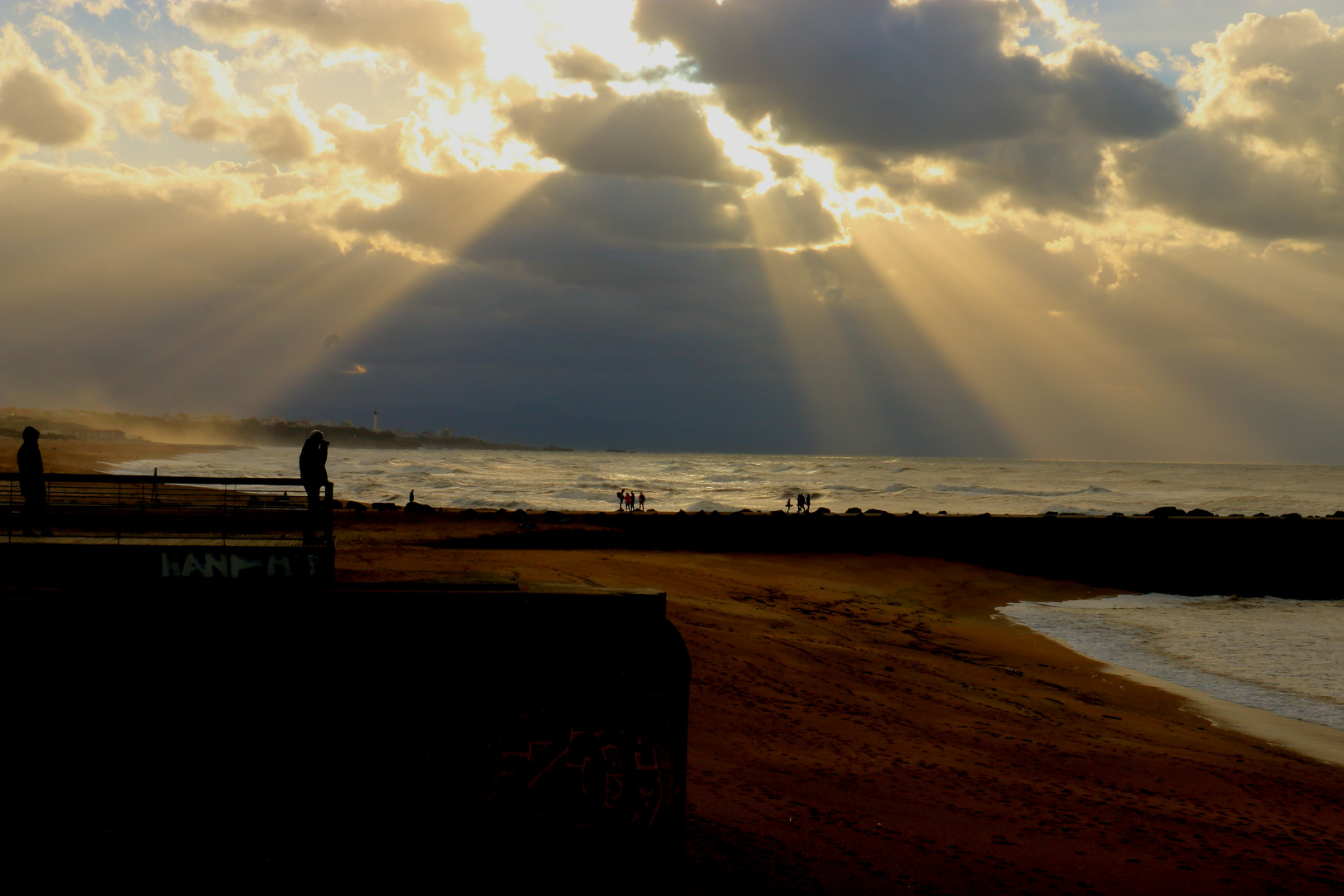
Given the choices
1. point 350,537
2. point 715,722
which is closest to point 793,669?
point 715,722

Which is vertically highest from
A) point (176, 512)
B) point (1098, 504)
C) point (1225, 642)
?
point (176, 512)

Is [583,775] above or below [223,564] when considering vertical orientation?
below

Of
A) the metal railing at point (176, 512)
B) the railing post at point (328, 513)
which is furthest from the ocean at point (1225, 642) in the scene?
the metal railing at point (176, 512)

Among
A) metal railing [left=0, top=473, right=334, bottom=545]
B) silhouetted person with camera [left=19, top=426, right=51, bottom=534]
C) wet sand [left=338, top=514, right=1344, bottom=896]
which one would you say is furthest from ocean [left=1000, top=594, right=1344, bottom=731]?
silhouetted person with camera [left=19, top=426, right=51, bottom=534]

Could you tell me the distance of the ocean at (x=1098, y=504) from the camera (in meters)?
15.8

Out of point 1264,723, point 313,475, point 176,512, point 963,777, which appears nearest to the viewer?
point 313,475

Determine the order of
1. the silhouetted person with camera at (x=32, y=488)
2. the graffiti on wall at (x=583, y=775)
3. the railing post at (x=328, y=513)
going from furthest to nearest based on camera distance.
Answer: the silhouetted person with camera at (x=32, y=488) < the railing post at (x=328, y=513) < the graffiti on wall at (x=583, y=775)

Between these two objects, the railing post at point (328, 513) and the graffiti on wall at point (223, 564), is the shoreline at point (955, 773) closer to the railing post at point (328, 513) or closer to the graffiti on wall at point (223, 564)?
the railing post at point (328, 513)

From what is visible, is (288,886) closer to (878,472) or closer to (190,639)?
(190,639)

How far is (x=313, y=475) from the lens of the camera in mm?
7312

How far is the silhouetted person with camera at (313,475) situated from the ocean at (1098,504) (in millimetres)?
14205

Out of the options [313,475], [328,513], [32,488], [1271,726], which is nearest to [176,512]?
[32,488]

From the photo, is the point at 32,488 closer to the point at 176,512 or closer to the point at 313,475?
the point at 176,512

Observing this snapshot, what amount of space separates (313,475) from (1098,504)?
6565 centimetres
